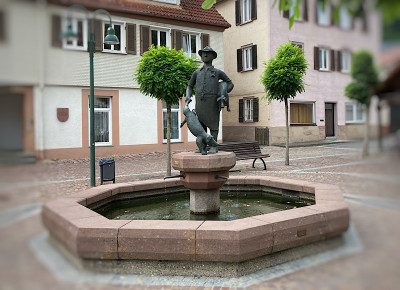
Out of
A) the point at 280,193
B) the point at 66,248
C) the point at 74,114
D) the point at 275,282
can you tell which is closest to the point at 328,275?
the point at 66,248

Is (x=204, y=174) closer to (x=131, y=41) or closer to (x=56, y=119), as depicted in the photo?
(x=56, y=119)

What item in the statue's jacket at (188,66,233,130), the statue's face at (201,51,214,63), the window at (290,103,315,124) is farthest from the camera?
the statue's face at (201,51,214,63)

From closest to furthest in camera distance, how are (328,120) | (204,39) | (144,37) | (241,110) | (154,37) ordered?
(328,120) < (144,37) < (154,37) < (204,39) < (241,110)

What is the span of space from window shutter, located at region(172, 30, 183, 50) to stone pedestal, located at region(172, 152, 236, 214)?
1489 cm

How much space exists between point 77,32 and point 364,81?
0.48 m

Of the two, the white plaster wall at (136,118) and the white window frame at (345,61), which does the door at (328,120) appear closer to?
the white window frame at (345,61)

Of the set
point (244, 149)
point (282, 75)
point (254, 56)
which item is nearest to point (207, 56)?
point (282, 75)

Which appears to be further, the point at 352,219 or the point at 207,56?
the point at 207,56

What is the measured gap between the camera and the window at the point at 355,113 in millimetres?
542

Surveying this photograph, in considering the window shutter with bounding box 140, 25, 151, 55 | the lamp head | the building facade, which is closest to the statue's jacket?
the lamp head

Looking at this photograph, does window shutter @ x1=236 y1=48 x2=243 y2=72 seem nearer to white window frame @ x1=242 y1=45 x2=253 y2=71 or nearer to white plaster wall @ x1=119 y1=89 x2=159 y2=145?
white window frame @ x1=242 y1=45 x2=253 y2=71

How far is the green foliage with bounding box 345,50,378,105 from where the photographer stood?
49 cm

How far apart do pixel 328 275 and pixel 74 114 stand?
67 centimetres

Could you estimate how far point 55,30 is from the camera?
0.60 meters
